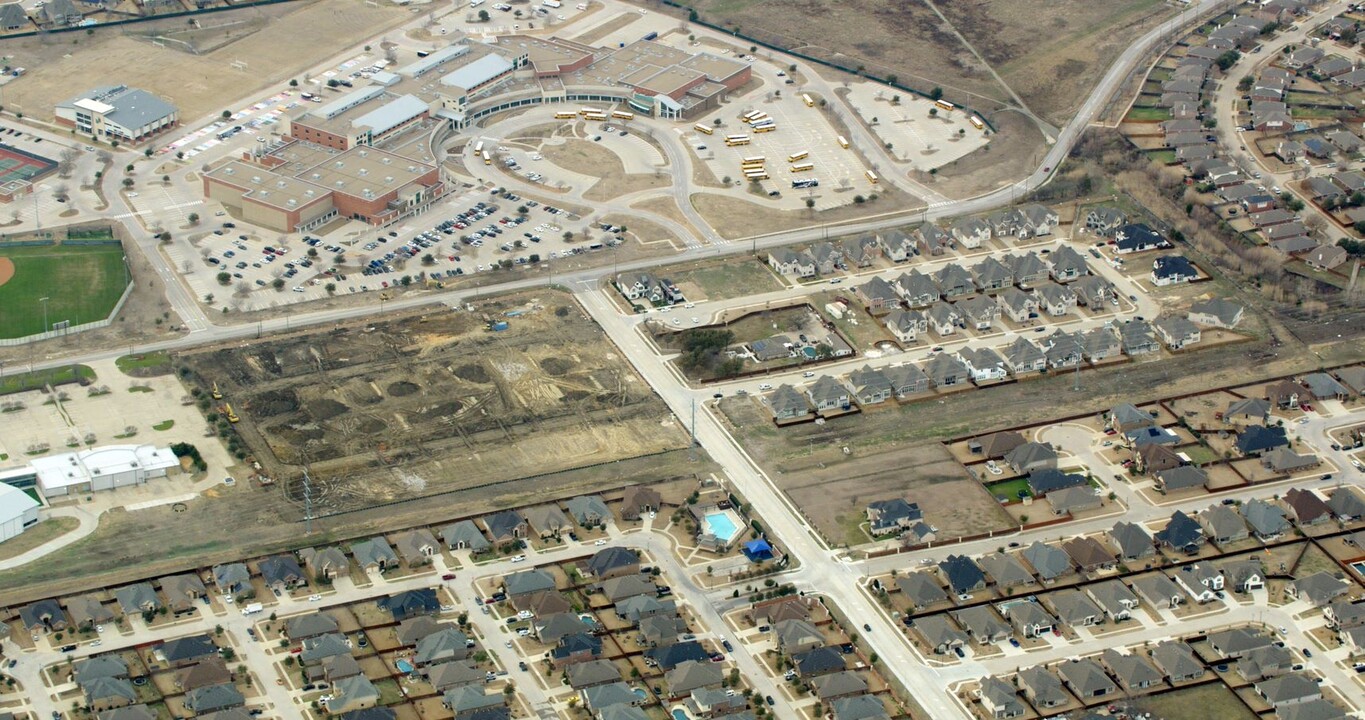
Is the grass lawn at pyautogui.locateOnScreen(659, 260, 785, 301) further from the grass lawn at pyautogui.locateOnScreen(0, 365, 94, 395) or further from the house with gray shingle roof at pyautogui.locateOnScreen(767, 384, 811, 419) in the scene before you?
the grass lawn at pyautogui.locateOnScreen(0, 365, 94, 395)

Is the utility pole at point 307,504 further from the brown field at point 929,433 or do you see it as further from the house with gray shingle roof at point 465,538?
the brown field at point 929,433

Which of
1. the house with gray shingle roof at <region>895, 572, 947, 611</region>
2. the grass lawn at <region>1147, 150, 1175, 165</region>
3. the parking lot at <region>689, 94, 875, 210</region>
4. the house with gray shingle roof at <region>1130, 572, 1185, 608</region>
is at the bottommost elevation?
the house with gray shingle roof at <region>895, 572, 947, 611</region>

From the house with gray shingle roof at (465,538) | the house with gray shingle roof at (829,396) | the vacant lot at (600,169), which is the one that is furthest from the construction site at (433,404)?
the vacant lot at (600,169)

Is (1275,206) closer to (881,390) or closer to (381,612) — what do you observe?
(881,390)

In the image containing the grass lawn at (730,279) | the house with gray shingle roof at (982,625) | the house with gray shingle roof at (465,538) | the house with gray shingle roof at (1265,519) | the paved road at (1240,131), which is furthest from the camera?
the paved road at (1240,131)

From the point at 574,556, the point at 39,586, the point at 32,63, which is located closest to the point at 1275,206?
the point at 574,556

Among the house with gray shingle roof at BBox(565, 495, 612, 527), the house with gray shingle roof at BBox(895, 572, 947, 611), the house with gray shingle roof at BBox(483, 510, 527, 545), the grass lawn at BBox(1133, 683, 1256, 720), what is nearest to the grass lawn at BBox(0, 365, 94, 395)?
the house with gray shingle roof at BBox(483, 510, 527, 545)
